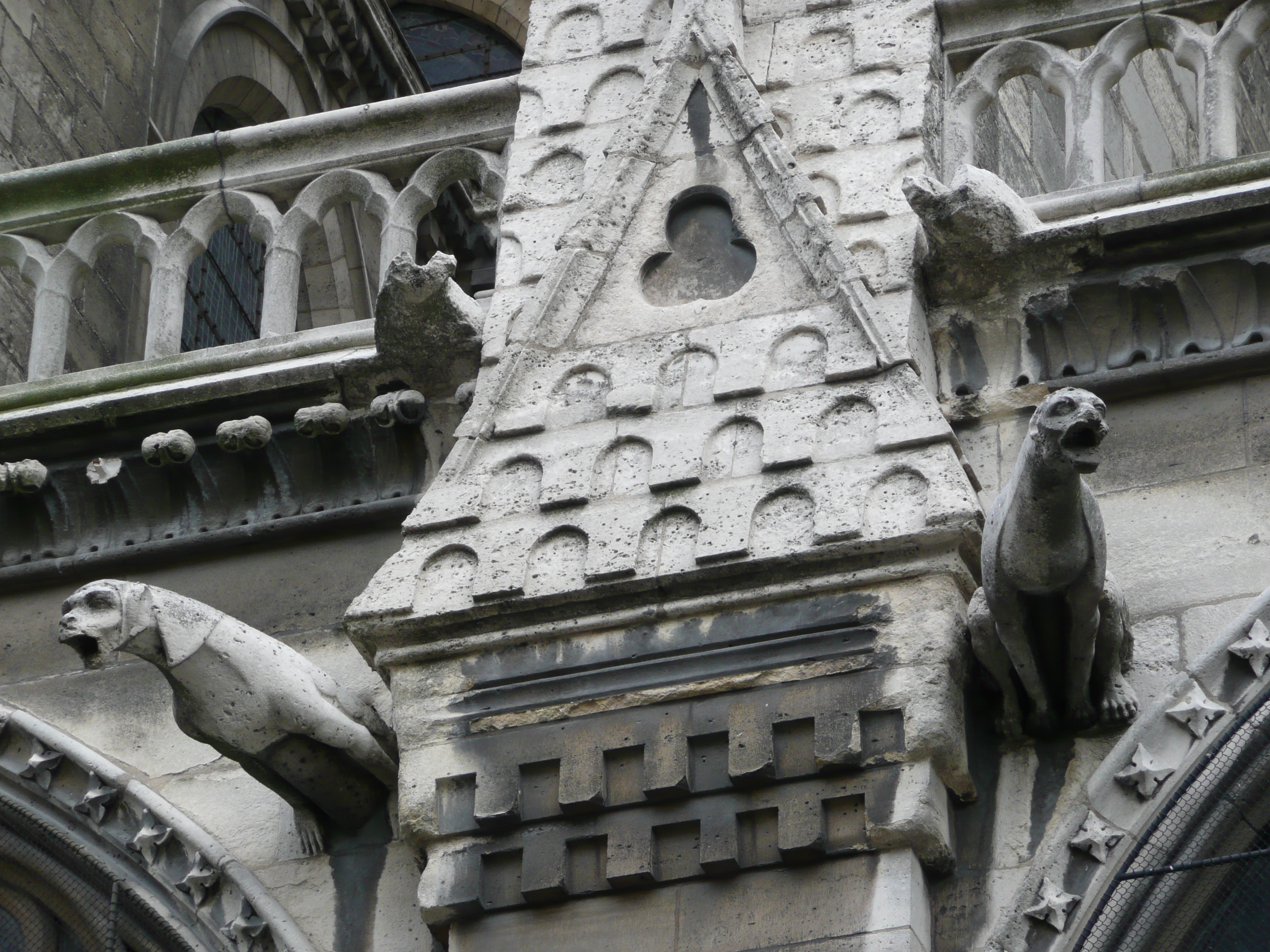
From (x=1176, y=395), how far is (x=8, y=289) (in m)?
3.84

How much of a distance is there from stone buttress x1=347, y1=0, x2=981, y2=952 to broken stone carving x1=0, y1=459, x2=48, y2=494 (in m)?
1.25

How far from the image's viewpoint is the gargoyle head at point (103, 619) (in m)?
4.91

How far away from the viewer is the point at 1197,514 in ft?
17.1

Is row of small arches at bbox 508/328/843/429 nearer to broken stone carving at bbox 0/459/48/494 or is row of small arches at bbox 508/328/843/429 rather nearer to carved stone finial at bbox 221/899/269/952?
carved stone finial at bbox 221/899/269/952

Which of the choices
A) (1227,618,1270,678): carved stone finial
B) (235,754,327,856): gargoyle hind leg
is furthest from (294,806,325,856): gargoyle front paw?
(1227,618,1270,678): carved stone finial

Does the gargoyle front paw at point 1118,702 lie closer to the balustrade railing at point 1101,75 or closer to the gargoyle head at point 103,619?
the balustrade railing at point 1101,75

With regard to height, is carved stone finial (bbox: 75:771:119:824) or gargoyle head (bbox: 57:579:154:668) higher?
gargoyle head (bbox: 57:579:154:668)

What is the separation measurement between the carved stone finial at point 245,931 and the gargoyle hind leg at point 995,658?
1631 millimetres

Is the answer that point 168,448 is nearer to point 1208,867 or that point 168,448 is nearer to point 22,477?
point 22,477

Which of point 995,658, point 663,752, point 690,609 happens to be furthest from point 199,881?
point 995,658

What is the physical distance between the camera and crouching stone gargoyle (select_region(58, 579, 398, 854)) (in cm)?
502

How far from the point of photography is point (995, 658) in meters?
4.82

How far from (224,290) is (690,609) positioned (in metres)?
4.60

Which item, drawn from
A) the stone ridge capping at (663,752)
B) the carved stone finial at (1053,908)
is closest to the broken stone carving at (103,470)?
the stone ridge capping at (663,752)
